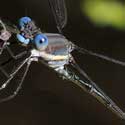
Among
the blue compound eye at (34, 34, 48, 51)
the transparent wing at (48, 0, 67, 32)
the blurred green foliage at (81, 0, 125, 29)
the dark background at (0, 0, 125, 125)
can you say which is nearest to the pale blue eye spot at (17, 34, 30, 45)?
the blue compound eye at (34, 34, 48, 51)

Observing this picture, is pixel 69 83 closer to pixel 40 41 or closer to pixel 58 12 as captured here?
pixel 58 12

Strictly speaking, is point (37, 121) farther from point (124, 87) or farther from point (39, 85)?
point (124, 87)

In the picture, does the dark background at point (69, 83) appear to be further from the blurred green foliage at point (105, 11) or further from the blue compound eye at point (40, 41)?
the blue compound eye at point (40, 41)

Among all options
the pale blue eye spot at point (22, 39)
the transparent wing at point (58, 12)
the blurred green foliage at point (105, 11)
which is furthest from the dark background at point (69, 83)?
the pale blue eye spot at point (22, 39)

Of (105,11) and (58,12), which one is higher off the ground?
(58,12)

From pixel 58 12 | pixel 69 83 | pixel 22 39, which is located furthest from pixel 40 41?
pixel 69 83

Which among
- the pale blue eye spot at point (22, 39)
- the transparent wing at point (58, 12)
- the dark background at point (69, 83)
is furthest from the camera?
the dark background at point (69, 83)
